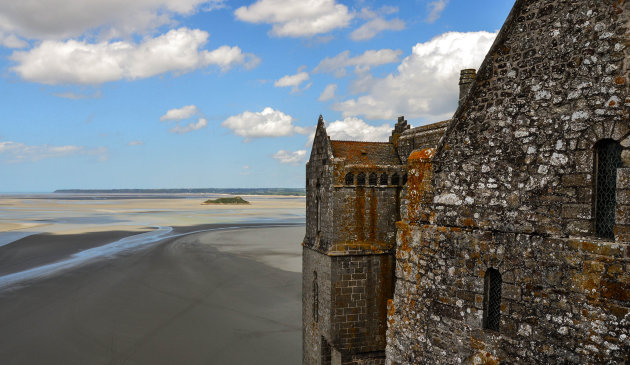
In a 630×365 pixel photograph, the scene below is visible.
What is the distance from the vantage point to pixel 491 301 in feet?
13.6

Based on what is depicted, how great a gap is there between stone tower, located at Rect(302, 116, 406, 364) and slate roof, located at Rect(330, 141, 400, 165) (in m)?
0.13

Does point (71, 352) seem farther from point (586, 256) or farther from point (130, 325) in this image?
point (586, 256)

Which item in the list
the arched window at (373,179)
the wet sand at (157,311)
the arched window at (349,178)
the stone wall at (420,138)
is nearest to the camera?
the stone wall at (420,138)

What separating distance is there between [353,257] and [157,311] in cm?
1542

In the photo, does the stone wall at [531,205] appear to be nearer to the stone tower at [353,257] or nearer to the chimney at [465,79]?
the chimney at [465,79]

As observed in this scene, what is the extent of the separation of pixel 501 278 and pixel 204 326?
21.4 m

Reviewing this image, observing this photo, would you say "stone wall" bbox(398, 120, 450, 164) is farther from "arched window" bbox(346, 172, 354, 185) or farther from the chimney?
"arched window" bbox(346, 172, 354, 185)

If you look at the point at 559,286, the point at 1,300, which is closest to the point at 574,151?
the point at 559,286

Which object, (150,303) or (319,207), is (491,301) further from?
(150,303)

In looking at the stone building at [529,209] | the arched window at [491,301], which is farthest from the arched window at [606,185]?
the arched window at [491,301]

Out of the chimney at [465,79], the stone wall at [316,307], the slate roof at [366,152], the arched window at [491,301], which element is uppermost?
the chimney at [465,79]

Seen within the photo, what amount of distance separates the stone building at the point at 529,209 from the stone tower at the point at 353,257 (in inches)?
369

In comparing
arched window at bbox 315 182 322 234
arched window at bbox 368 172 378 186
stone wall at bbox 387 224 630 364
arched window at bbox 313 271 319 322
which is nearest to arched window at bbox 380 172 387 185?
arched window at bbox 368 172 378 186

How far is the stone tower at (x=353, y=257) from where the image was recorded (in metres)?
14.3
